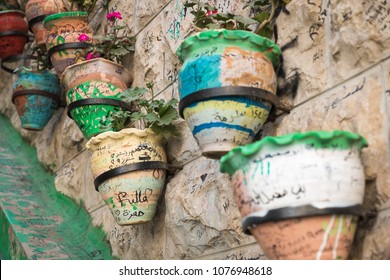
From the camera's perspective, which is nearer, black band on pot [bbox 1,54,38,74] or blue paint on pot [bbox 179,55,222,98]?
blue paint on pot [bbox 179,55,222,98]

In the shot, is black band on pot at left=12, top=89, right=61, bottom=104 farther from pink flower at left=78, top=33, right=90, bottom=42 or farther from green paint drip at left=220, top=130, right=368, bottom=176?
green paint drip at left=220, top=130, right=368, bottom=176

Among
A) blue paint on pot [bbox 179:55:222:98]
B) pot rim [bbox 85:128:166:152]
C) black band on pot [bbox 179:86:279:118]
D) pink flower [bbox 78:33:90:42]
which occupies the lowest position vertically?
pot rim [bbox 85:128:166:152]

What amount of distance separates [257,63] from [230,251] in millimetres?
577

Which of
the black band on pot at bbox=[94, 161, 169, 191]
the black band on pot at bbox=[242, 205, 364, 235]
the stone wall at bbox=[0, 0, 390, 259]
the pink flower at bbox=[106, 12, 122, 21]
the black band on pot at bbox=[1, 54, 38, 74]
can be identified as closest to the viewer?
the black band on pot at bbox=[242, 205, 364, 235]

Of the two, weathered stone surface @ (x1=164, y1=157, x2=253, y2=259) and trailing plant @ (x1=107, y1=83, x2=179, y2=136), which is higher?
trailing plant @ (x1=107, y1=83, x2=179, y2=136)

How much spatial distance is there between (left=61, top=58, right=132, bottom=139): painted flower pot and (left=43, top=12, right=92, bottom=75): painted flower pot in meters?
0.29

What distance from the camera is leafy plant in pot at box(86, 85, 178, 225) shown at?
86.6 inches

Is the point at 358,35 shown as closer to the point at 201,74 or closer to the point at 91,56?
the point at 201,74

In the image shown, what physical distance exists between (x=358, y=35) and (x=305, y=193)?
0.48 metres

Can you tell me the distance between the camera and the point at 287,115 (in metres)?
1.81

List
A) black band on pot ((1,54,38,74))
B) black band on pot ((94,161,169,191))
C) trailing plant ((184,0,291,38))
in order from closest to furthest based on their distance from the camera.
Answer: trailing plant ((184,0,291,38)) → black band on pot ((94,161,169,191)) → black band on pot ((1,54,38,74))

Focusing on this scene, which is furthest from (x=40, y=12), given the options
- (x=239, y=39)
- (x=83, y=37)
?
(x=239, y=39)

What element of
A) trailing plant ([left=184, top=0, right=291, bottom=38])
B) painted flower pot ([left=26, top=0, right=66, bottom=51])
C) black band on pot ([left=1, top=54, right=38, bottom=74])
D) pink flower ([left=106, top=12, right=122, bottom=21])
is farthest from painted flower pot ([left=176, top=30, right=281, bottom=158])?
black band on pot ([left=1, top=54, right=38, bottom=74])

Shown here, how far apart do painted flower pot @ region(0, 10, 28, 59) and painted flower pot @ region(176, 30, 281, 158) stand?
6.89 ft
